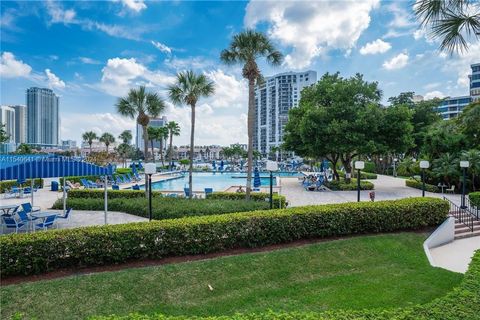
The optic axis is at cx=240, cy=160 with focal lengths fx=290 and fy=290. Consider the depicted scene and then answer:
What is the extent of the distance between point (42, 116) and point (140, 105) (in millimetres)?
103034

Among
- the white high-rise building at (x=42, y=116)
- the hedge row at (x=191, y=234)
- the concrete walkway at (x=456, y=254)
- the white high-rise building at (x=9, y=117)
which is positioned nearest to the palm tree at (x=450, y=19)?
the hedge row at (x=191, y=234)

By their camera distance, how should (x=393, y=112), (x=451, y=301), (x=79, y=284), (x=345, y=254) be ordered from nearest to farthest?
(x=451, y=301) < (x=79, y=284) < (x=345, y=254) < (x=393, y=112)

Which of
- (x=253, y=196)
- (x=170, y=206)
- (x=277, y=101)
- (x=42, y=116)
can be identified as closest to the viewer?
(x=170, y=206)

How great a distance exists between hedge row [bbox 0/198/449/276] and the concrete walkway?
1212 millimetres

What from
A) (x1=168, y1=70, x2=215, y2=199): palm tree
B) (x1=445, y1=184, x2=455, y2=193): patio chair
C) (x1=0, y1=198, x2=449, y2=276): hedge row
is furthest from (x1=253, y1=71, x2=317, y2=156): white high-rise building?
(x1=0, y1=198, x2=449, y2=276): hedge row

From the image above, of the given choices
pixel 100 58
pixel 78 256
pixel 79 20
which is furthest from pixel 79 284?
pixel 100 58

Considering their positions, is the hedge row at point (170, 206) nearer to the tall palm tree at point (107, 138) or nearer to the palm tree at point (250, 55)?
the palm tree at point (250, 55)

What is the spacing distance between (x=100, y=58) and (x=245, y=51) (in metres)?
7.68

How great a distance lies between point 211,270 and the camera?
22.8 feet

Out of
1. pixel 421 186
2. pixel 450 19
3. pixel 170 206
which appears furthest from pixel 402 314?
pixel 421 186

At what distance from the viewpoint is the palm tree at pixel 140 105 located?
61.4 ft

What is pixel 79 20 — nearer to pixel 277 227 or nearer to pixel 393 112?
pixel 277 227

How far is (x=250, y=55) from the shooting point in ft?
45.6

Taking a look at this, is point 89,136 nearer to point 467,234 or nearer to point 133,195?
point 133,195
